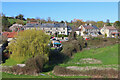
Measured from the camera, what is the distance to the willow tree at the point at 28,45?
77.0 feet

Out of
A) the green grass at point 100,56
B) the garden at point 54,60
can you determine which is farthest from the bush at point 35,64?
the green grass at point 100,56

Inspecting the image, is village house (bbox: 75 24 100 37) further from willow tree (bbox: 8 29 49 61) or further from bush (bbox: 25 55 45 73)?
bush (bbox: 25 55 45 73)

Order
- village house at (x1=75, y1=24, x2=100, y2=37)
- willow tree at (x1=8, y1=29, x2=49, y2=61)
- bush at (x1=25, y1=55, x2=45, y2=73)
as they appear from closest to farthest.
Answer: bush at (x1=25, y1=55, x2=45, y2=73) < willow tree at (x1=8, y1=29, x2=49, y2=61) < village house at (x1=75, y1=24, x2=100, y2=37)

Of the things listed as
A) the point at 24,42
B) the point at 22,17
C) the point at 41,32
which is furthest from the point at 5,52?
the point at 22,17

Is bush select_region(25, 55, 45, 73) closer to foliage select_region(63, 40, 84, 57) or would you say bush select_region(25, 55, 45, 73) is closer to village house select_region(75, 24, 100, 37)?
foliage select_region(63, 40, 84, 57)

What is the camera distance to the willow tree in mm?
23484

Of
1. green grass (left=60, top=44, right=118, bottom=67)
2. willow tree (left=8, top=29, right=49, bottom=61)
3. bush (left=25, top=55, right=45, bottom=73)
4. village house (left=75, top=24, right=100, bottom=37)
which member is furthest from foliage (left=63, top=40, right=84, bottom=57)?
village house (left=75, top=24, right=100, bottom=37)

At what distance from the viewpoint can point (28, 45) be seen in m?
23.7

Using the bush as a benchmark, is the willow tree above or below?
above

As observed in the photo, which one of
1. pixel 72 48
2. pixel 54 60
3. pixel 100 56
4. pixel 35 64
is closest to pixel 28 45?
pixel 35 64

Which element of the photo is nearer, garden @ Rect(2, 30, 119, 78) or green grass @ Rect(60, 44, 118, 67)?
garden @ Rect(2, 30, 119, 78)

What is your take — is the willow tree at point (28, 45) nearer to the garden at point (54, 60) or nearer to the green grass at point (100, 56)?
the garden at point (54, 60)

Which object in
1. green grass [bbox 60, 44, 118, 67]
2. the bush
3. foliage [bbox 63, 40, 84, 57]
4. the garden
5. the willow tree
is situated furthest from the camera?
foliage [bbox 63, 40, 84, 57]

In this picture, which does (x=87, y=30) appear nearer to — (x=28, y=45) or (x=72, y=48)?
(x=72, y=48)
